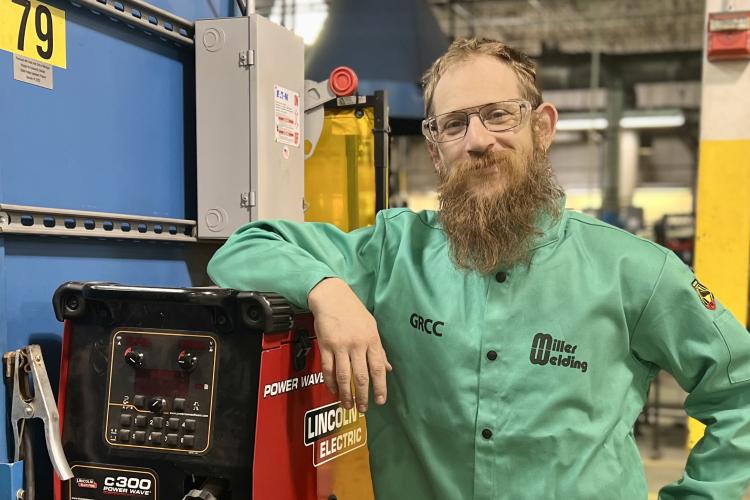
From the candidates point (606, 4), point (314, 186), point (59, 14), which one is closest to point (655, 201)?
point (606, 4)

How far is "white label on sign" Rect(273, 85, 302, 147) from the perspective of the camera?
1.91m

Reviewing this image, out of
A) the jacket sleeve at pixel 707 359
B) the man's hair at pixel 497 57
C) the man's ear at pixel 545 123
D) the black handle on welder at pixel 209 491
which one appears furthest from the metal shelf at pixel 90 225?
the jacket sleeve at pixel 707 359

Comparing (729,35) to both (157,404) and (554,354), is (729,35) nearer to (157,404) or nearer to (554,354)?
(554,354)

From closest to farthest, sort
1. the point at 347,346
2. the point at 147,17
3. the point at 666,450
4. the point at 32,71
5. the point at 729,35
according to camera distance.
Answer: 1. the point at 347,346
2. the point at 32,71
3. the point at 147,17
4. the point at 729,35
5. the point at 666,450

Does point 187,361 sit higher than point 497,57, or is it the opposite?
point 497,57

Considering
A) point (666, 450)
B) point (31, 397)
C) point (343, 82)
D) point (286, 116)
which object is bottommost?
point (666, 450)

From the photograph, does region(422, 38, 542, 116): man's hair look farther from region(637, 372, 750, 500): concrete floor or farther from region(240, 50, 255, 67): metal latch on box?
region(637, 372, 750, 500): concrete floor

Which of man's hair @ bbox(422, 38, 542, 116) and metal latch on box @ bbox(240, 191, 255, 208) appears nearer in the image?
man's hair @ bbox(422, 38, 542, 116)

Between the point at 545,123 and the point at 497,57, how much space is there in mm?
171

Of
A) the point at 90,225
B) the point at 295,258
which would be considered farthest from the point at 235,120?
the point at 295,258

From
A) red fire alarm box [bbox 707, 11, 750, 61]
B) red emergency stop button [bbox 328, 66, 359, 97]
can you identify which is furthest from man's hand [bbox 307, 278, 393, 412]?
red fire alarm box [bbox 707, 11, 750, 61]

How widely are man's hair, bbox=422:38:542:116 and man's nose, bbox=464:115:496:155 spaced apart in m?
0.12

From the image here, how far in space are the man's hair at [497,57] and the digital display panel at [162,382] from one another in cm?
71

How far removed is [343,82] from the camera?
2.05 metres
